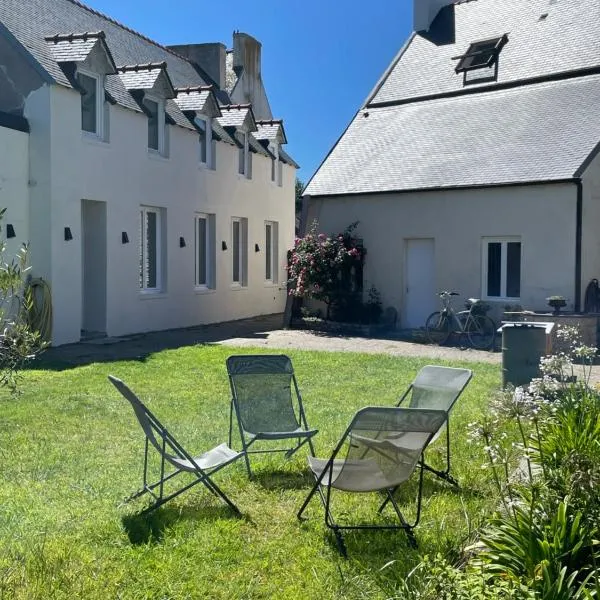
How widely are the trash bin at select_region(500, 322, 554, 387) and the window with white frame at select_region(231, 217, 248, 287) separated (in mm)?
13295

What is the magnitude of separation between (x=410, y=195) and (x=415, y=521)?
14103mm

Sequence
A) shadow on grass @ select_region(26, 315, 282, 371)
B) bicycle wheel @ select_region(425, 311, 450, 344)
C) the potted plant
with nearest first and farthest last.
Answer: shadow on grass @ select_region(26, 315, 282, 371) → the potted plant → bicycle wheel @ select_region(425, 311, 450, 344)

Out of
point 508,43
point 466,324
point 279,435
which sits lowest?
point 279,435

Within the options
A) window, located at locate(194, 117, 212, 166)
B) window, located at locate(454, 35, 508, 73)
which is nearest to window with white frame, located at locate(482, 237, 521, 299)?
window, located at locate(454, 35, 508, 73)

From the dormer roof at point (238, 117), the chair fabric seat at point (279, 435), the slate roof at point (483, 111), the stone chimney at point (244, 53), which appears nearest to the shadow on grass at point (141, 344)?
the slate roof at point (483, 111)

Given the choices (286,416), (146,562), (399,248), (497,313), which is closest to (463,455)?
(286,416)

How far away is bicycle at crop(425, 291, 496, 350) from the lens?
15938 mm

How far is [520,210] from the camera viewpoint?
661 inches

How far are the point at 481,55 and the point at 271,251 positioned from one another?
357 inches

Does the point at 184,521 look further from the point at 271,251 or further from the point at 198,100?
the point at 271,251

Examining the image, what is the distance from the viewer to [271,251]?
24922 millimetres

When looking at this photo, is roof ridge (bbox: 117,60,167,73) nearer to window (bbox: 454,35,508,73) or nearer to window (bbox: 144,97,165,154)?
window (bbox: 144,97,165,154)

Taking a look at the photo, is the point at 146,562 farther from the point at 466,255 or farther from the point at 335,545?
the point at 466,255

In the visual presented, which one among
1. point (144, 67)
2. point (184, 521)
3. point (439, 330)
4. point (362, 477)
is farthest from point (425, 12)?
point (184, 521)
